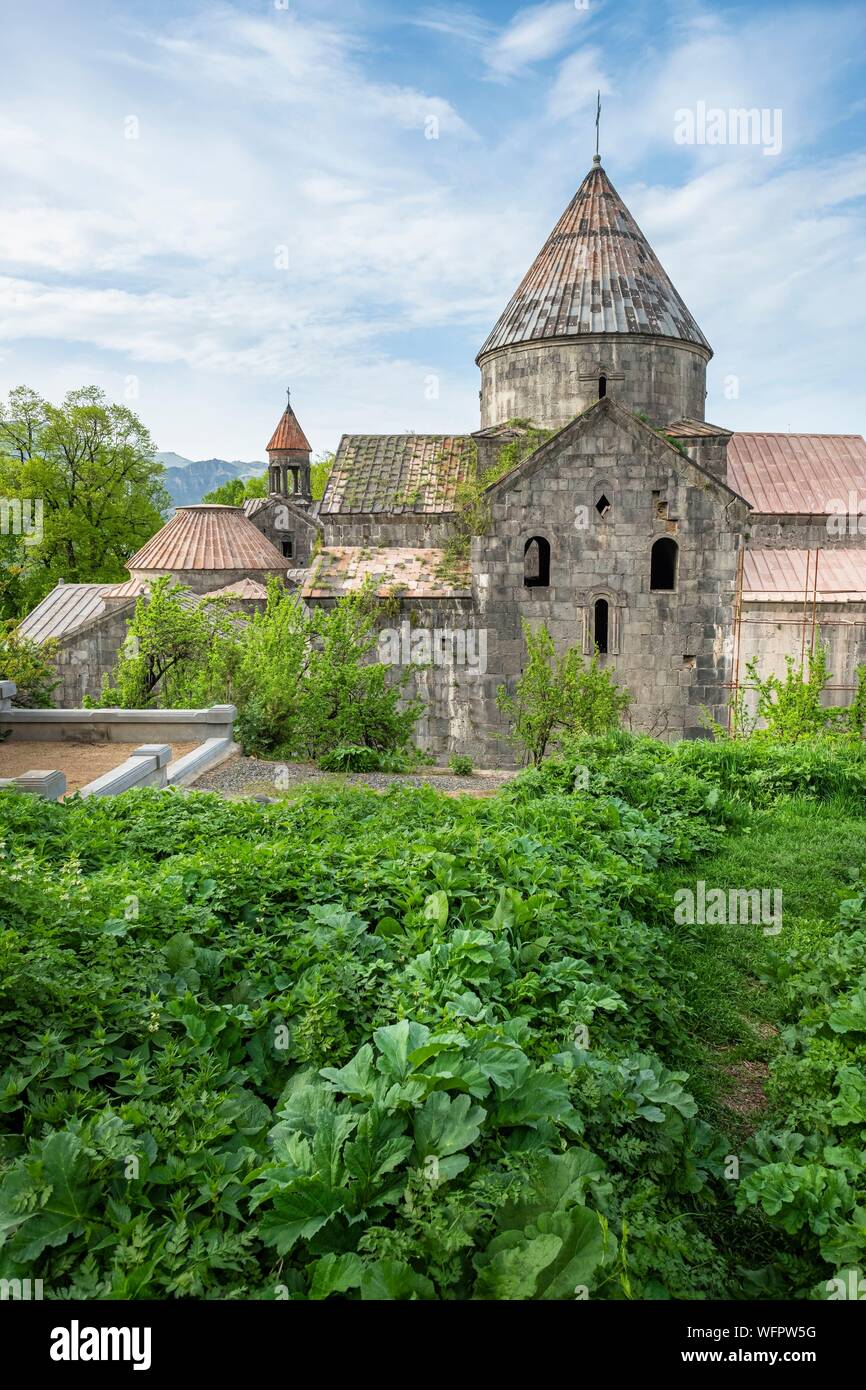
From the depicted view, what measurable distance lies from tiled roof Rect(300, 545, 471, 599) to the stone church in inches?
1.6

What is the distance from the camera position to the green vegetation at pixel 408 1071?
2.54 m

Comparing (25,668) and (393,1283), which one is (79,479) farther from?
(393,1283)

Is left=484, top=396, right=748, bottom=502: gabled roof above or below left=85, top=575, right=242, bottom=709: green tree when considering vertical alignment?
above

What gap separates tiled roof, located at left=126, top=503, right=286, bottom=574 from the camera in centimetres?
2555

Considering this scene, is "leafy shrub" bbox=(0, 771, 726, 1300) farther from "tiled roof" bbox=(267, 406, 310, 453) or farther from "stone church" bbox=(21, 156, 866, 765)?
"tiled roof" bbox=(267, 406, 310, 453)

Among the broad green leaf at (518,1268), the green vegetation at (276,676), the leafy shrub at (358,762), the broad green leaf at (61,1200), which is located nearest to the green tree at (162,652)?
the green vegetation at (276,676)

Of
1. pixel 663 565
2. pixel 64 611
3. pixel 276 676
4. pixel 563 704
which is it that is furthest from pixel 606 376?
pixel 64 611

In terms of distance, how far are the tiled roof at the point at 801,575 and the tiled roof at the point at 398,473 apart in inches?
212

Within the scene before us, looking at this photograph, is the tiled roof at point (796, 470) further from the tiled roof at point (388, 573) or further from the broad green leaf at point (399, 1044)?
the broad green leaf at point (399, 1044)

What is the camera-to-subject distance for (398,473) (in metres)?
18.0

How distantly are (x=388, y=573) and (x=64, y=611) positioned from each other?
44.6 feet

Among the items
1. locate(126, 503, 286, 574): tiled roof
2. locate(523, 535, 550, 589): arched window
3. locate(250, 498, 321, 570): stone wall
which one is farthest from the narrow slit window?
locate(250, 498, 321, 570): stone wall

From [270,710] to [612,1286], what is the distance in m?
9.88
